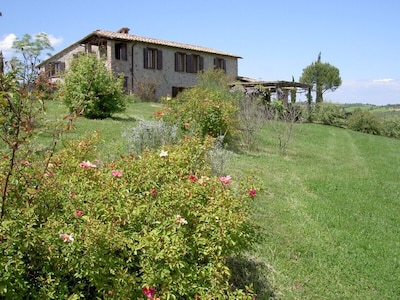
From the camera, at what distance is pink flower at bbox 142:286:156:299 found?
94.2 inches

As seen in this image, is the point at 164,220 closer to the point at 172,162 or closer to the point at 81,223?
the point at 81,223

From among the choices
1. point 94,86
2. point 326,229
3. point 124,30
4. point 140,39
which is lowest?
point 326,229

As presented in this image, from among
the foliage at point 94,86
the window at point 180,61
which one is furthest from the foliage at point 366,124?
the foliage at point 94,86

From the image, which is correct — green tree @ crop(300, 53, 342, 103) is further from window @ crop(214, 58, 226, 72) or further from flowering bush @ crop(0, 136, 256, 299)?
flowering bush @ crop(0, 136, 256, 299)

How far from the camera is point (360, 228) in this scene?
21.2ft

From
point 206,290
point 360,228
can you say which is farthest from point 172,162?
point 360,228

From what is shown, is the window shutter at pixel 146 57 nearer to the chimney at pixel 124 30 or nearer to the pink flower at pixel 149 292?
the chimney at pixel 124 30

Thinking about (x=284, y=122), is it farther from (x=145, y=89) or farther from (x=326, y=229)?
(x=145, y=89)

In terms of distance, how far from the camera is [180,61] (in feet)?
99.3

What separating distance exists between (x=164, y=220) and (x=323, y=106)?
27.8m

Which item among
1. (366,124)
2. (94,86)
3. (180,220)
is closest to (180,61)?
(366,124)

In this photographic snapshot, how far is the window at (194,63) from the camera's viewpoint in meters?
30.9

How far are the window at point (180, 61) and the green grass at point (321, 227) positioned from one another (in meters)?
18.5

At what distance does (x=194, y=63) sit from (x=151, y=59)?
417 centimetres
